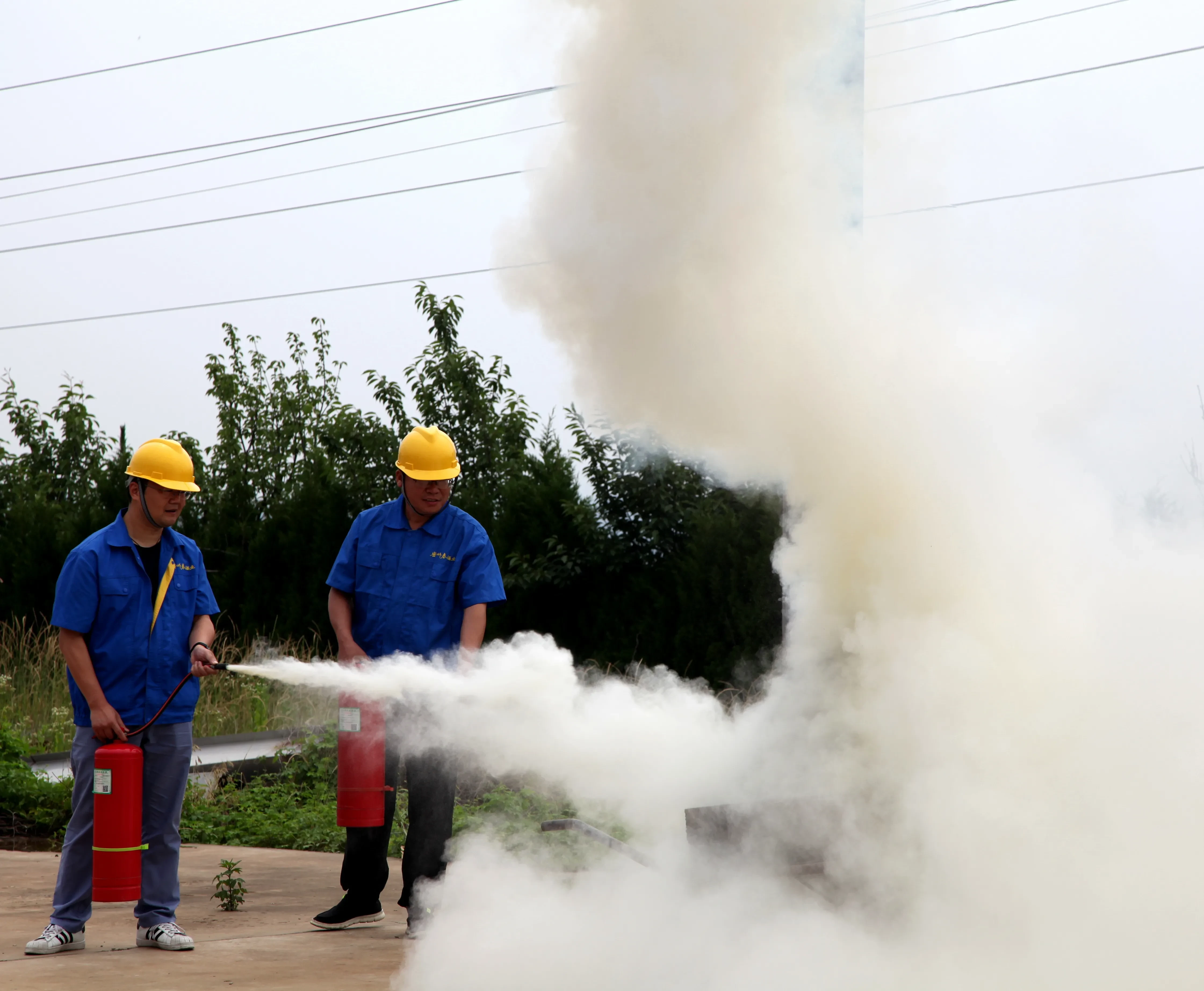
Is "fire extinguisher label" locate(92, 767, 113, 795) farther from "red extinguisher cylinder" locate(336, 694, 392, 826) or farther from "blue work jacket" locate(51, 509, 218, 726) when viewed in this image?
"red extinguisher cylinder" locate(336, 694, 392, 826)

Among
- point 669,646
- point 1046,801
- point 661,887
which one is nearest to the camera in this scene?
point 1046,801

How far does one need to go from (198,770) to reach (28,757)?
1.33 m

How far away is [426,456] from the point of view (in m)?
5.34

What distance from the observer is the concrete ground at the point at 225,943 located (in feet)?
14.7

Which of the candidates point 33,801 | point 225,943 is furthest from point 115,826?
point 33,801

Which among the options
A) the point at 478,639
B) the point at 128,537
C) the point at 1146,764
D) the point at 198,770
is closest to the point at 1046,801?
the point at 1146,764

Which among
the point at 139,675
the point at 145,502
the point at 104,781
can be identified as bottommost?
the point at 104,781

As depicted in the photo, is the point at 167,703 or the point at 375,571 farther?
Result: the point at 375,571

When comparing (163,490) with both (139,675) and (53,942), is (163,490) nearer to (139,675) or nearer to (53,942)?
(139,675)

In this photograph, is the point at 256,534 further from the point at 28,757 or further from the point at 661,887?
the point at 661,887

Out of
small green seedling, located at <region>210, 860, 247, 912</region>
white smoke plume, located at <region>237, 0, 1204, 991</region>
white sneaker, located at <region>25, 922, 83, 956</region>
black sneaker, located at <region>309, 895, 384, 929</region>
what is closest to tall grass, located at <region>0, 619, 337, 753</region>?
small green seedling, located at <region>210, 860, 247, 912</region>

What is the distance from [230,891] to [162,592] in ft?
4.96

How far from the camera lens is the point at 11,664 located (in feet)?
42.1

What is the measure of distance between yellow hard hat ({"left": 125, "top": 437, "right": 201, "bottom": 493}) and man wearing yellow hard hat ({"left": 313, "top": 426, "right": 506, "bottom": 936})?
2.28 ft
